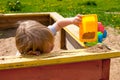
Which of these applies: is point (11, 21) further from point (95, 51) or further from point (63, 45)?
point (95, 51)

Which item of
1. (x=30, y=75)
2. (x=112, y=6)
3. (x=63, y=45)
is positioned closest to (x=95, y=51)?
(x=30, y=75)

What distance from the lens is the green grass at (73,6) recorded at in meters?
5.19

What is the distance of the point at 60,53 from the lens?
165cm

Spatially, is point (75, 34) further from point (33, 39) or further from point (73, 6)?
point (73, 6)

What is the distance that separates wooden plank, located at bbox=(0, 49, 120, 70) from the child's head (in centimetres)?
5

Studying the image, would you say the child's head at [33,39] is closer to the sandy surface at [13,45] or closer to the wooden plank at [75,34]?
the wooden plank at [75,34]

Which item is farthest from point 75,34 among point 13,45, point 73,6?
point 73,6

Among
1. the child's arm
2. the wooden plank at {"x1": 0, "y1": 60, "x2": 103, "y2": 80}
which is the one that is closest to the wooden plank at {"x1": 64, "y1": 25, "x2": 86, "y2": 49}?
the child's arm

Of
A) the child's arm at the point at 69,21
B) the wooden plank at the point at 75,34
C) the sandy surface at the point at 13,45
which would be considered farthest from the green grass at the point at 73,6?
the child's arm at the point at 69,21

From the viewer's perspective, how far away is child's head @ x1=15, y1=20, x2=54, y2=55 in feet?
5.37

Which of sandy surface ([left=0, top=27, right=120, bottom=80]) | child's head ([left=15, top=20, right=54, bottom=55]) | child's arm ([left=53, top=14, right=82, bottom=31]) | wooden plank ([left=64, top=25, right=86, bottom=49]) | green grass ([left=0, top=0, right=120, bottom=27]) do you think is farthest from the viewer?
green grass ([left=0, top=0, right=120, bottom=27])

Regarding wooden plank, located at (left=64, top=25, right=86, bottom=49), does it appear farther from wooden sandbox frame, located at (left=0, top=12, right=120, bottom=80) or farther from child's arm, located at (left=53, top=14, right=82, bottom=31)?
wooden sandbox frame, located at (left=0, top=12, right=120, bottom=80)

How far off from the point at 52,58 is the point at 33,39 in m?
0.15

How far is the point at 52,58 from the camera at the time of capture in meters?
1.56
